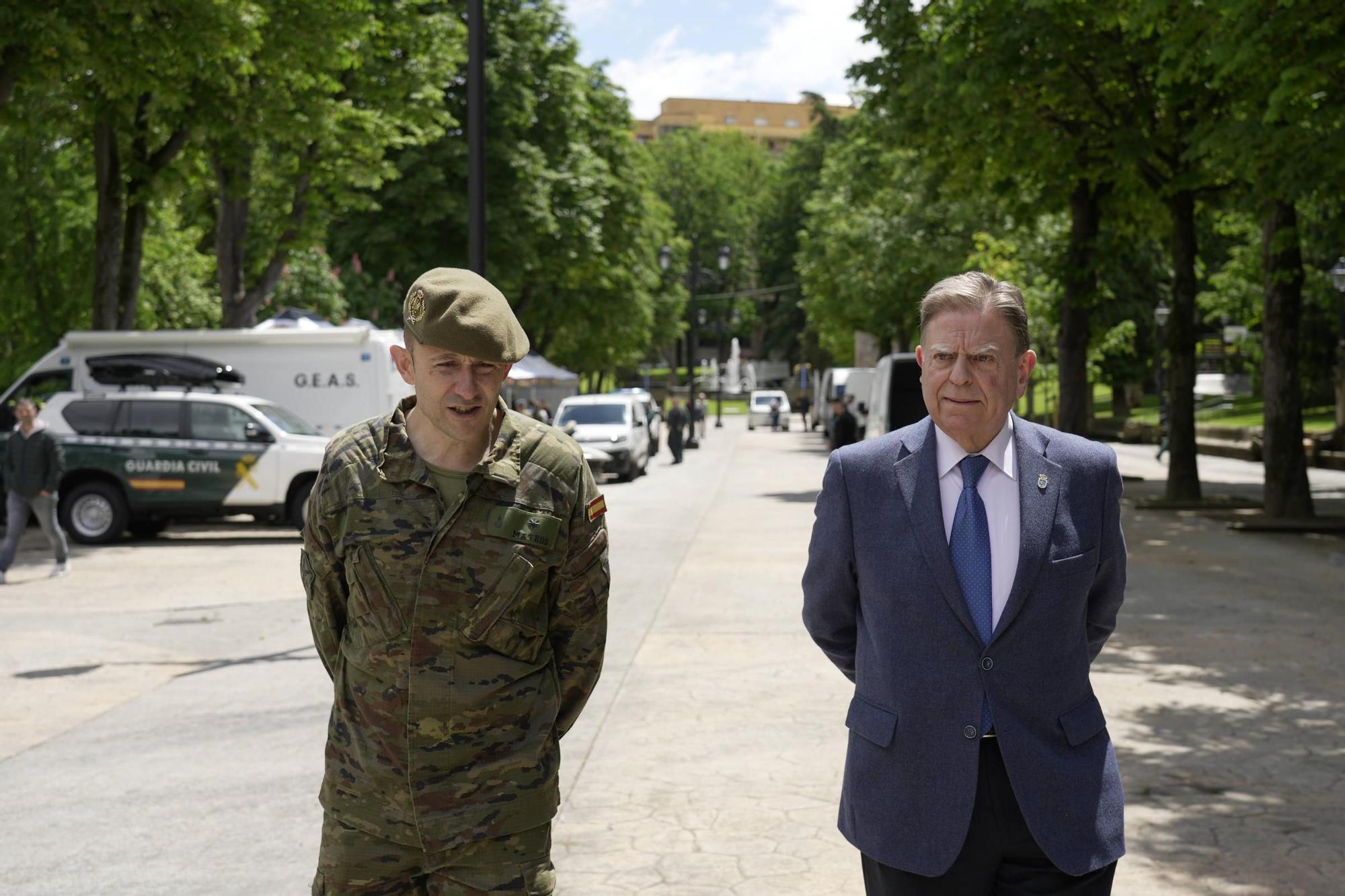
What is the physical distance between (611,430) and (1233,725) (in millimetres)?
25388

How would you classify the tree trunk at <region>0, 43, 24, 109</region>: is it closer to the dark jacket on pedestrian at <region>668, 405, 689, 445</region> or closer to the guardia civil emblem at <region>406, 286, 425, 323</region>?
the guardia civil emblem at <region>406, 286, 425, 323</region>

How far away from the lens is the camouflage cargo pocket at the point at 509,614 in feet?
10.5

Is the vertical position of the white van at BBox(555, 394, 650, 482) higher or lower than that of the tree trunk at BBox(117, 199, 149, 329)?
lower

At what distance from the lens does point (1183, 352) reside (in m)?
23.8

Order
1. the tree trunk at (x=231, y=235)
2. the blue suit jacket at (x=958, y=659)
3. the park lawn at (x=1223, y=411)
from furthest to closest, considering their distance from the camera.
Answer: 1. the park lawn at (x=1223, y=411)
2. the tree trunk at (x=231, y=235)
3. the blue suit jacket at (x=958, y=659)

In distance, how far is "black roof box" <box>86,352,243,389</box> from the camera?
2186 cm

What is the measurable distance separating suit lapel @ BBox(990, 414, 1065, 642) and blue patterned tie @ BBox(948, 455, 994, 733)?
0.14 feet

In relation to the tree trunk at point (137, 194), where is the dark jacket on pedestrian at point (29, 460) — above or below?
below

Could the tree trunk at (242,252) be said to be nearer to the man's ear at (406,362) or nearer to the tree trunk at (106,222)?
the tree trunk at (106,222)

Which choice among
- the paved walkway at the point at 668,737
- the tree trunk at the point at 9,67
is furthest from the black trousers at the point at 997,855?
the tree trunk at the point at 9,67

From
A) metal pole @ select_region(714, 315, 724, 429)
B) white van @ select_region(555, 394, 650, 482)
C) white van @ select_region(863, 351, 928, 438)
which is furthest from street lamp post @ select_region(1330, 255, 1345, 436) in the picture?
metal pole @ select_region(714, 315, 724, 429)

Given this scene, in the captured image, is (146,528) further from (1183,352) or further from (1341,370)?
(1341,370)

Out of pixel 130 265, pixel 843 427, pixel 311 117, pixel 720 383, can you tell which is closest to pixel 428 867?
pixel 311 117

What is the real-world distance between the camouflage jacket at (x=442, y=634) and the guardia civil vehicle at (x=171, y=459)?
17138 millimetres
